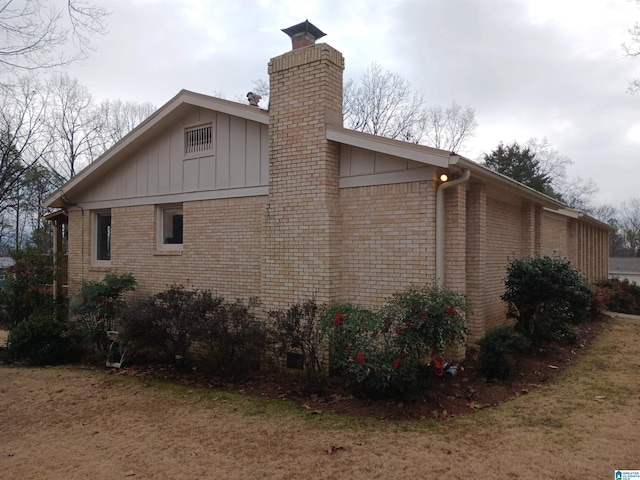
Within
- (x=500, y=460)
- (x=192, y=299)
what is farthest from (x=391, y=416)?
(x=192, y=299)

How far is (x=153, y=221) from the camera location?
10367 mm

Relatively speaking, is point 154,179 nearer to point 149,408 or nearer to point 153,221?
point 153,221

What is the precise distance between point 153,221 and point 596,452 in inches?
370

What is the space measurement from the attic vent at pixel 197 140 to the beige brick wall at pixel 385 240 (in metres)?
3.67

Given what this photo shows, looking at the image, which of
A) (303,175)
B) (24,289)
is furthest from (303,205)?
(24,289)

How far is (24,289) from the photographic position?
1109 cm

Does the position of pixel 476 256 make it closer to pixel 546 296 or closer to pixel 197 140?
pixel 546 296

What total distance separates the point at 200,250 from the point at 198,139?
2.45 m

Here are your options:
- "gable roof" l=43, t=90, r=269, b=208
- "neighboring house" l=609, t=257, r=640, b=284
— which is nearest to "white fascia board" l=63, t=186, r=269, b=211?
"gable roof" l=43, t=90, r=269, b=208

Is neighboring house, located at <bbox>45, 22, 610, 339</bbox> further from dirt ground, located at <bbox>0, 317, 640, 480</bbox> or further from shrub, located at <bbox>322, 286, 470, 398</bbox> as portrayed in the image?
dirt ground, located at <bbox>0, 317, 640, 480</bbox>

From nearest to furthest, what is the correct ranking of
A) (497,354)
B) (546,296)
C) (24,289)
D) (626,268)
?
(497,354)
(546,296)
(24,289)
(626,268)

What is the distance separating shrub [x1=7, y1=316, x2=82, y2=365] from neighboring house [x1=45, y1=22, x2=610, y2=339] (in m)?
1.86

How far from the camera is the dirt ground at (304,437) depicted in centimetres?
405

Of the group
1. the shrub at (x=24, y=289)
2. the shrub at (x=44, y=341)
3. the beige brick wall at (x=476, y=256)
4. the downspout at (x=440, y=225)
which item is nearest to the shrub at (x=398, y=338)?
the downspout at (x=440, y=225)
